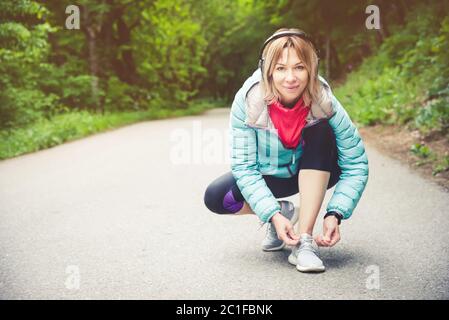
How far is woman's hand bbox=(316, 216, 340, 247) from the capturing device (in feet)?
9.53

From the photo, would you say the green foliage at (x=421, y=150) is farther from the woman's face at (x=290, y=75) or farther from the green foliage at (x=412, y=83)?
the woman's face at (x=290, y=75)

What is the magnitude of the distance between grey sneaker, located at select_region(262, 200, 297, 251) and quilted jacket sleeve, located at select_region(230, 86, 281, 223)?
0.44 m

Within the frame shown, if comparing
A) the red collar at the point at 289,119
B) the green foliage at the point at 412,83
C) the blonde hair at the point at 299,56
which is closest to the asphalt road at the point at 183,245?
the red collar at the point at 289,119

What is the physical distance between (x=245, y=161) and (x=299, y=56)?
0.66 m

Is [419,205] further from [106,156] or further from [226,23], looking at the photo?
[226,23]

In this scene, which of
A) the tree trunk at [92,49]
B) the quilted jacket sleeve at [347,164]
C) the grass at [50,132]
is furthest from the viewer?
the tree trunk at [92,49]

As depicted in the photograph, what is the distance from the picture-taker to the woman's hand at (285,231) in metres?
2.87

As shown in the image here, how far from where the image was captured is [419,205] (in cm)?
476

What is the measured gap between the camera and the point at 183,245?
147 inches
